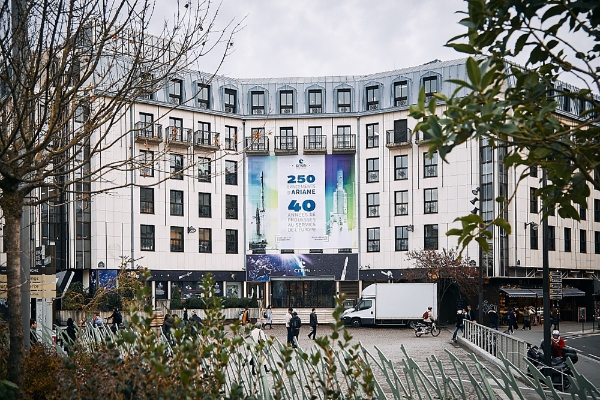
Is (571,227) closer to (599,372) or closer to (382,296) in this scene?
(382,296)

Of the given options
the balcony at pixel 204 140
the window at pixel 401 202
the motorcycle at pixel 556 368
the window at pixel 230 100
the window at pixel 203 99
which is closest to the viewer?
the motorcycle at pixel 556 368

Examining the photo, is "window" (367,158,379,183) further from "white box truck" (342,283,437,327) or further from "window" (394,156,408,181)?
"white box truck" (342,283,437,327)

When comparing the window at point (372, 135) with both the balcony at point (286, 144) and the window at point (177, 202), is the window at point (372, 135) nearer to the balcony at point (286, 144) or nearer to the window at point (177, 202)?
the balcony at point (286, 144)

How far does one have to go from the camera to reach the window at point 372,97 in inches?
2276

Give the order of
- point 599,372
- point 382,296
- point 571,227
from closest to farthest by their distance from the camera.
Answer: point 599,372 < point 382,296 < point 571,227

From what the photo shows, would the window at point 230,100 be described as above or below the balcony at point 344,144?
above

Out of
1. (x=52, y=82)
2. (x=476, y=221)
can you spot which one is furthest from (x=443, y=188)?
(x=476, y=221)

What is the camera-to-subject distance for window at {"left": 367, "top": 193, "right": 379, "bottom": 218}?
56688mm

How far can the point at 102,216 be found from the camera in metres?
50.1

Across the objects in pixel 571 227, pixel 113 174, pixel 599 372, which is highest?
pixel 113 174

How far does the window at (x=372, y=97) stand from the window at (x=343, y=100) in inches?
62.3

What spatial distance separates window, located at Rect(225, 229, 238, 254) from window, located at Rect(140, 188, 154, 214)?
6.53 metres

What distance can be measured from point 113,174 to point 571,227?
114 ft

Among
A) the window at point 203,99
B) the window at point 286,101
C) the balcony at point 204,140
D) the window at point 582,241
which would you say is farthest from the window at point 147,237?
the window at point 582,241
